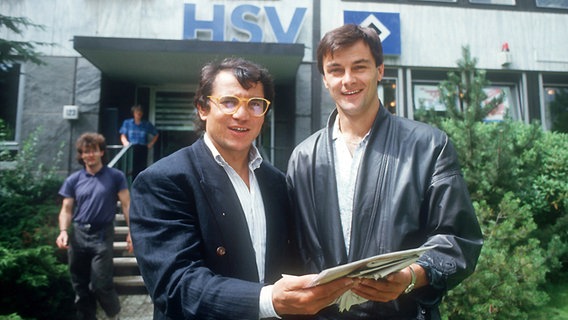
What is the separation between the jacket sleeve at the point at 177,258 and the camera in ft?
4.43

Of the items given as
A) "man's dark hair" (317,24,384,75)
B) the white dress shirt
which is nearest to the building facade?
"man's dark hair" (317,24,384,75)

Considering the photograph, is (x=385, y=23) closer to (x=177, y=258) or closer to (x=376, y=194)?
(x=376, y=194)

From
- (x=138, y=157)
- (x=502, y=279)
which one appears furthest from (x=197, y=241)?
(x=138, y=157)

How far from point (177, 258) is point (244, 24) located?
7.56 metres

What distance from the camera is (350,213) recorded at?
5.88ft

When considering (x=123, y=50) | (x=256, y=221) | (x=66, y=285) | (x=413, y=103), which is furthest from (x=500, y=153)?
(x=123, y=50)

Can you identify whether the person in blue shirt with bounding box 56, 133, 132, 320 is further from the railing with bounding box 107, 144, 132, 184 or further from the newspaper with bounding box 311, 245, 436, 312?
the newspaper with bounding box 311, 245, 436, 312

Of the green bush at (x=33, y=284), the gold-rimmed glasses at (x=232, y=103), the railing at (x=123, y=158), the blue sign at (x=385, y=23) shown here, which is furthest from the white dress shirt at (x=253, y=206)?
the blue sign at (x=385, y=23)

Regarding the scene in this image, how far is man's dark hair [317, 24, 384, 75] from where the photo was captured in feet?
6.19

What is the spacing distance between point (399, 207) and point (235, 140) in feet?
2.51

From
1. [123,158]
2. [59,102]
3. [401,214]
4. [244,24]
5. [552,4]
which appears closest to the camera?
[401,214]

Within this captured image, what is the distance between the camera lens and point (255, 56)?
24.0 ft

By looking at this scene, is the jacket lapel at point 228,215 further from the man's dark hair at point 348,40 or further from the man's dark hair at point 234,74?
the man's dark hair at point 348,40

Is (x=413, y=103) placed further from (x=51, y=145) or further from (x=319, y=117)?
(x=51, y=145)
